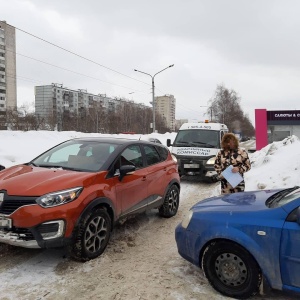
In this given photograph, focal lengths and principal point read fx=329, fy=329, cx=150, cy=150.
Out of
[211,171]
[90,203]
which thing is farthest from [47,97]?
[90,203]

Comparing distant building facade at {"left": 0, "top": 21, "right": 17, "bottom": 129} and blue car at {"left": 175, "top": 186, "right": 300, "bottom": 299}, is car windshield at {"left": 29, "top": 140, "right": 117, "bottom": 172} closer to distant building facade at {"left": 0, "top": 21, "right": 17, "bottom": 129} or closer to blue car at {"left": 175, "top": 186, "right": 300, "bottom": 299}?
blue car at {"left": 175, "top": 186, "right": 300, "bottom": 299}

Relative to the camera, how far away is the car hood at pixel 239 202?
11.5ft

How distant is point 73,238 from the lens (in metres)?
3.98

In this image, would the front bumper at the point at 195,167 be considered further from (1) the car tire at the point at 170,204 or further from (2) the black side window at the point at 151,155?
(2) the black side window at the point at 151,155

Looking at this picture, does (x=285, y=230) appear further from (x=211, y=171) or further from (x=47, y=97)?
(x=47, y=97)

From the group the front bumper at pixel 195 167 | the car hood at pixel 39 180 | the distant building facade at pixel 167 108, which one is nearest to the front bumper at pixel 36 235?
the car hood at pixel 39 180

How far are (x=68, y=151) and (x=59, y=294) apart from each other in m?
2.45

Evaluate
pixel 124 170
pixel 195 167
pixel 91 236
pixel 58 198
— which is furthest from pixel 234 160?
pixel 195 167

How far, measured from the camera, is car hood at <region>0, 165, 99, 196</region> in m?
3.93

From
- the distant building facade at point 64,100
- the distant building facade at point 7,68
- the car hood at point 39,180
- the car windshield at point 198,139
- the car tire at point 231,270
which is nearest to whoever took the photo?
the car tire at point 231,270

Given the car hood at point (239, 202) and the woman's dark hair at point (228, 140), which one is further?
the woman's dark hair at point (228, 140)

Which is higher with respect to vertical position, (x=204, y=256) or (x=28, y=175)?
(x=28, y=175)

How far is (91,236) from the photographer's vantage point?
4.23 metres

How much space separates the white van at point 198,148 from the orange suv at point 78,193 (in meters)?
4.31
